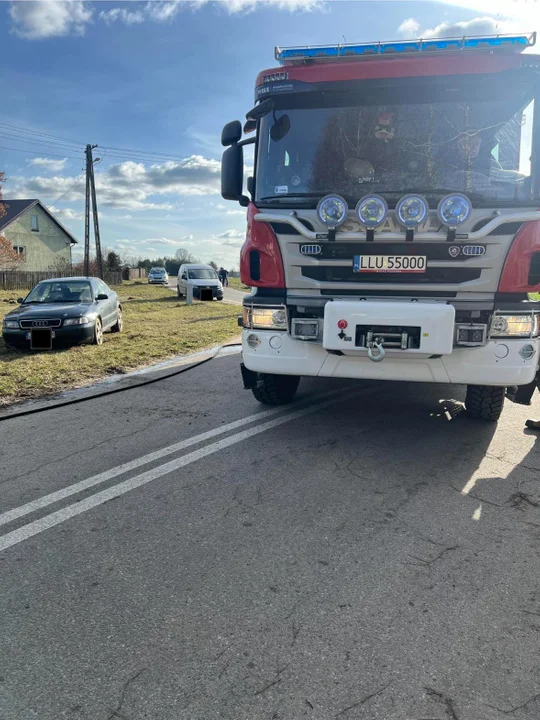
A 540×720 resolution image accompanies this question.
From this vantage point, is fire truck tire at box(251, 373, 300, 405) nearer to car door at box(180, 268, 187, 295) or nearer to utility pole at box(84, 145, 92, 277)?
car door at box(180, 268, 187, 295)

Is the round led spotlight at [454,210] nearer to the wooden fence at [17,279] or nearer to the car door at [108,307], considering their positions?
the car door at [108,307]

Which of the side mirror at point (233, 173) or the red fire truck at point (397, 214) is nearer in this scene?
the red fire truck at point (397, 214)

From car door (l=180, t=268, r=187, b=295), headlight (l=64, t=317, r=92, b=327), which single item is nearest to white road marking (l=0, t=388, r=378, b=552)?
headlight (l=64, t=317, r=92, b=327)

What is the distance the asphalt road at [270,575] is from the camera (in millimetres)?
2002

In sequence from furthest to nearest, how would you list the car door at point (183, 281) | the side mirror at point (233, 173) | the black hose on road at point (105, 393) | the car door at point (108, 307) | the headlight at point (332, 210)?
the car door at point (183, 281)
the car door at point (108, 307)
the black hose on road at point (105, 393)
the side mirror at point (233, 173)
the headlight at point (332, 210)

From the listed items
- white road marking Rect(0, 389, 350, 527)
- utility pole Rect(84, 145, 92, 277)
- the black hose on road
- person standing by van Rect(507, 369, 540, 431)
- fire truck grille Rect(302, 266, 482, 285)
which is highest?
utility pole Rect(84, 145, 92, 277)

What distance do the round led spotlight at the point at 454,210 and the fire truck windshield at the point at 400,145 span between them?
8.5 inches

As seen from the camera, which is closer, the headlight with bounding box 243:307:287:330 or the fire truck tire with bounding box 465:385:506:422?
the headlight with bounding box 243:307:287:330

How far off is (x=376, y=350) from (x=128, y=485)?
7.26 ft

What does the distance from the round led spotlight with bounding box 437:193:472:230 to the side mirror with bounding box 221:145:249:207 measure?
1.90m

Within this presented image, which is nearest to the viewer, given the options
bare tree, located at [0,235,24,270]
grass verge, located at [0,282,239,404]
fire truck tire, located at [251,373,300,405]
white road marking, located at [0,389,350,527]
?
white road marking, located at [0,389,350,527]

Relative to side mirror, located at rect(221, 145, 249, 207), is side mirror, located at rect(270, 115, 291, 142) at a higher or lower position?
higher

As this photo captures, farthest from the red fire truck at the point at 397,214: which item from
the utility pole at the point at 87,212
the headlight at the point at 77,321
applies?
the utility pole at the point at 87,212

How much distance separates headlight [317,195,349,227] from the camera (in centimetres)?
436
